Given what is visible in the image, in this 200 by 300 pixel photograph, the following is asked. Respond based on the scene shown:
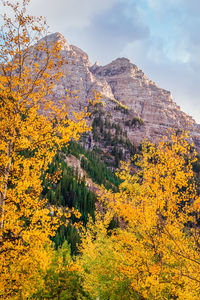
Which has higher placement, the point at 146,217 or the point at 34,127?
the point at 34,127

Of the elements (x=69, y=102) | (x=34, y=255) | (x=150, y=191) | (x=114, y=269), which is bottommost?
(x=114, y=269)

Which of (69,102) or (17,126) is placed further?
(69,102)

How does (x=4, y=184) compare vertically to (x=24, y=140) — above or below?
below

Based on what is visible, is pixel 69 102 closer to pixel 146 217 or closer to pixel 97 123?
pixel 146 217

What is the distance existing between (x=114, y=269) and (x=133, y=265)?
3458 millimetres

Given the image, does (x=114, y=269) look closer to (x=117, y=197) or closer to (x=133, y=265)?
(x=133, y=265)

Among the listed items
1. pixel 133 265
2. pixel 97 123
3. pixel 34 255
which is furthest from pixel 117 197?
pixel 97 123

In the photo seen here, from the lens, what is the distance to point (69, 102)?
6938mm

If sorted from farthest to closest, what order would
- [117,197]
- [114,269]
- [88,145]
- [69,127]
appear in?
1. [88,145]
2. [114,269]
3. [117,197]
4. [69,127]

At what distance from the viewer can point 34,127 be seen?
662cm

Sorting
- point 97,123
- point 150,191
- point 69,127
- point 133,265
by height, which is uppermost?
point 97,123

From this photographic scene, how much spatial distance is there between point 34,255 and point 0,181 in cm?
270

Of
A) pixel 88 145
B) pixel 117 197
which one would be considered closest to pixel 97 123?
pixel 88 145

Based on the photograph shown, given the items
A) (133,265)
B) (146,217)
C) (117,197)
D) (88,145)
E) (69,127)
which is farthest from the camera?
(88,145)
